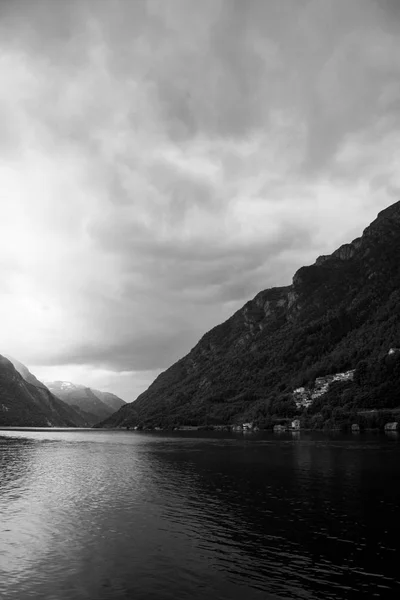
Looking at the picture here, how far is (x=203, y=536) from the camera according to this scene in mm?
44062

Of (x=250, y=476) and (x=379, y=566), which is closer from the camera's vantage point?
(x=379, y=566)

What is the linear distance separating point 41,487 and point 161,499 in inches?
1045

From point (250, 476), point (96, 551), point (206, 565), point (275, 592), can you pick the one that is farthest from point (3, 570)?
point (250, 476)

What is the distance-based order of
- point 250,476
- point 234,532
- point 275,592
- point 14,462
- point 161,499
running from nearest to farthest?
point 275,592, point 234,532, point 161,499, point 250,476, point 14,462

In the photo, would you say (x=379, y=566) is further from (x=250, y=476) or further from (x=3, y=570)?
(x=250, y=476)

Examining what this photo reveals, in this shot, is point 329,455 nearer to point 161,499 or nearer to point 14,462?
point 161,499

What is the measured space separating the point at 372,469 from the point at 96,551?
6869 cm

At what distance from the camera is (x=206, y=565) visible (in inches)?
1404

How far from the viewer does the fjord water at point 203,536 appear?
103 ft

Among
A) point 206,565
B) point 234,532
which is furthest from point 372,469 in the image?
point 206,565

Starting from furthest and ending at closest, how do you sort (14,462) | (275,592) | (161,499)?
(14,462) → (161,499) → (275,592)

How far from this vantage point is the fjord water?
31.4 meters

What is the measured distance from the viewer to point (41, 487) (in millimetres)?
76562

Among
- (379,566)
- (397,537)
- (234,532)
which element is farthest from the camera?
(234,532)
